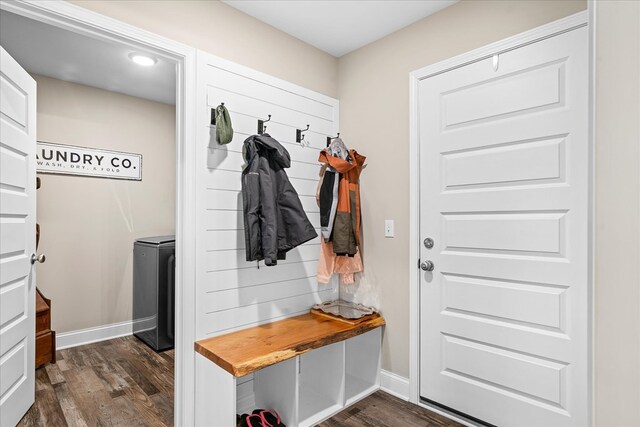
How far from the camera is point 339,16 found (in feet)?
7.48

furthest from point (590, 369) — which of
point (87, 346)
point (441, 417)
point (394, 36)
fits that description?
point (87, 346)

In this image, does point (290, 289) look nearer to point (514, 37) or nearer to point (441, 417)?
point (441, 417)

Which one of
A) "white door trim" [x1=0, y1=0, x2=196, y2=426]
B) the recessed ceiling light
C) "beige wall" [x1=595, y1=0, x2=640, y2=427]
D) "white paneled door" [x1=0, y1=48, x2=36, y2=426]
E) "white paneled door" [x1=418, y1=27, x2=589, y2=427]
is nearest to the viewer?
"beige wall" [x1=595, y1=0, x2=640, y2=427]

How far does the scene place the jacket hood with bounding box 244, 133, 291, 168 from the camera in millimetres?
2088

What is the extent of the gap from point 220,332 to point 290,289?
57cm

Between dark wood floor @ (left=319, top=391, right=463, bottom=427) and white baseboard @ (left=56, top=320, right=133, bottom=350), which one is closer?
dark wood floor @ (left=319, top=391, right=463, bottom=427)

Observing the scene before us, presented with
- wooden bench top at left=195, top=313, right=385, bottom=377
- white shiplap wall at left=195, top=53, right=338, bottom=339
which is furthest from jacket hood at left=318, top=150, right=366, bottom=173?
wooden bench top at left=195, top=313, right=385, bottom=377

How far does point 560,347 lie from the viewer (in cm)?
174

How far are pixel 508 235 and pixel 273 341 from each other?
1.43m

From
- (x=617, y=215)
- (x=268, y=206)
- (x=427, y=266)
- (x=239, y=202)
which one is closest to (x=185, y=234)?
(x=239, y=202)

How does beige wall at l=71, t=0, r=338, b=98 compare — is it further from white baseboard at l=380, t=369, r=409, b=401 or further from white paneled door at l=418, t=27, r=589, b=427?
white baseboard at l=380, t=369, r=409, b=401

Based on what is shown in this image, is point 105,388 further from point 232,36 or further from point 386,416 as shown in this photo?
point 232,36

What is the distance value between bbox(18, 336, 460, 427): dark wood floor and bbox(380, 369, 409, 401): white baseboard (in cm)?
4

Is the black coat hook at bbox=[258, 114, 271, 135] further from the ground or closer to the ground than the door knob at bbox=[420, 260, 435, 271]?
further from the ground
